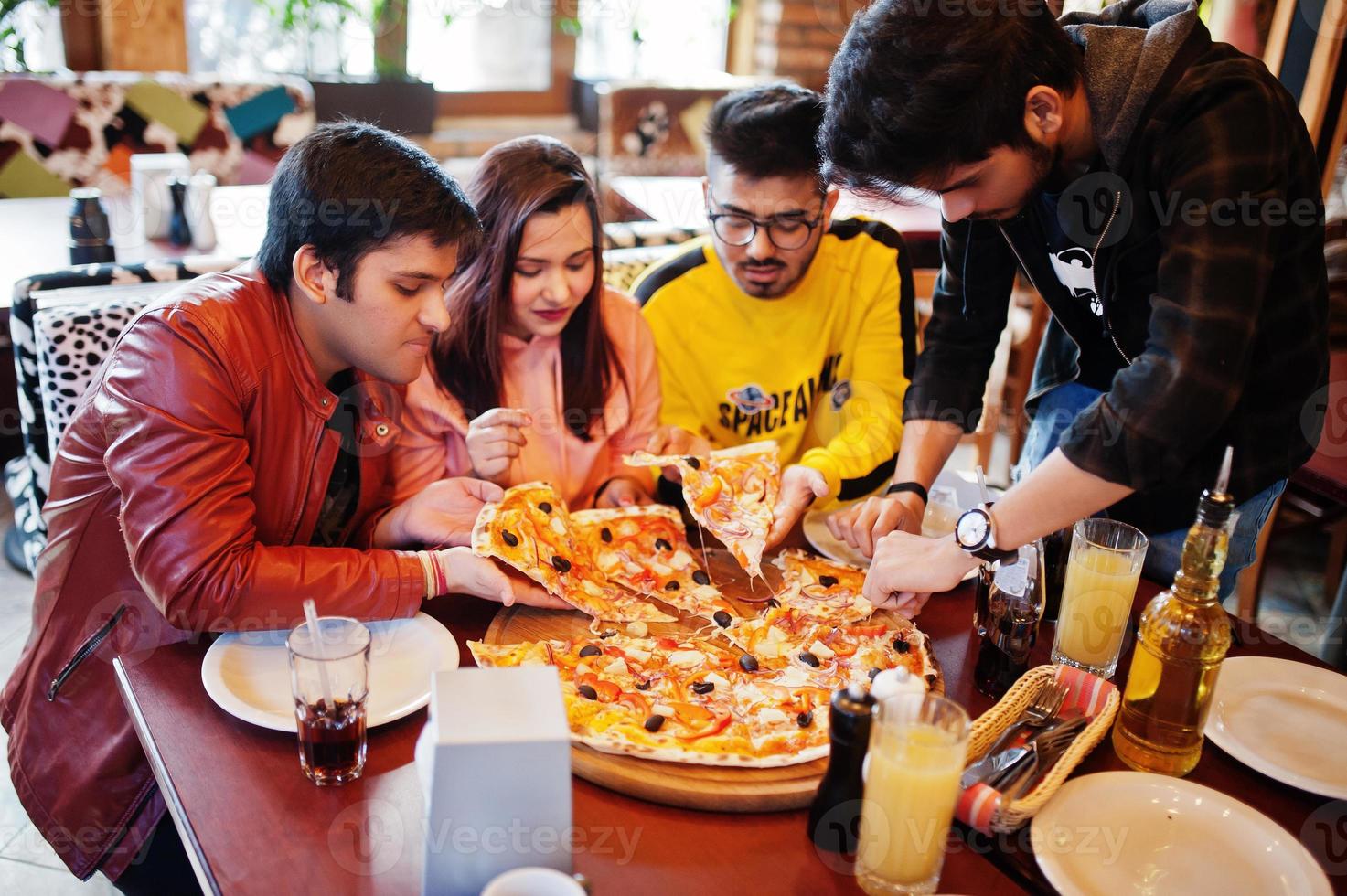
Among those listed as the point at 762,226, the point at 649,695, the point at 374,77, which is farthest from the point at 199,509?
the point at 374,77

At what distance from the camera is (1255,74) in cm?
140

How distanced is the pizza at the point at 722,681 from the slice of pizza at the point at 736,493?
0.52ft

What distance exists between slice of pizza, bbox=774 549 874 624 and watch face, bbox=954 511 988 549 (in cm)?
22

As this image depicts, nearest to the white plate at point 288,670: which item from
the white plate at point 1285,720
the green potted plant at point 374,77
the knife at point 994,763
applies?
the knife at point 994,763

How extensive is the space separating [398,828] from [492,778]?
0.76 ft

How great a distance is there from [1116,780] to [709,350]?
1360 mm

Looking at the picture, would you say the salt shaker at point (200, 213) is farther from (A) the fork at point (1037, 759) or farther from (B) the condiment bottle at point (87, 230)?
(A) the fork at point (1037, 759)

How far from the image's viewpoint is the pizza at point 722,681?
130 centimetres

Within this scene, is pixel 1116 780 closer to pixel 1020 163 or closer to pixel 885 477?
pixel 1020 163

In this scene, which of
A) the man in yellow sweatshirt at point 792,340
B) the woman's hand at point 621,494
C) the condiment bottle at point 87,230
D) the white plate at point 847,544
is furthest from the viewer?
the condiment bottle at point 87,230

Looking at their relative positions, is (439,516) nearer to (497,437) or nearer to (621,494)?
(497,437)

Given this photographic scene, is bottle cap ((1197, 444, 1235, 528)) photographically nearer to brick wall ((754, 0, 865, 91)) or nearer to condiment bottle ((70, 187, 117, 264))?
condiment bottle ((70, 187, 117, 264))

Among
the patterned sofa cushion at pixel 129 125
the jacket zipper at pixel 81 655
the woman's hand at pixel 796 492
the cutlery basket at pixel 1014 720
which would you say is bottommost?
the jacket zipper at pixel 81 655

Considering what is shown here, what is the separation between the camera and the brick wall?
6.00 meters
